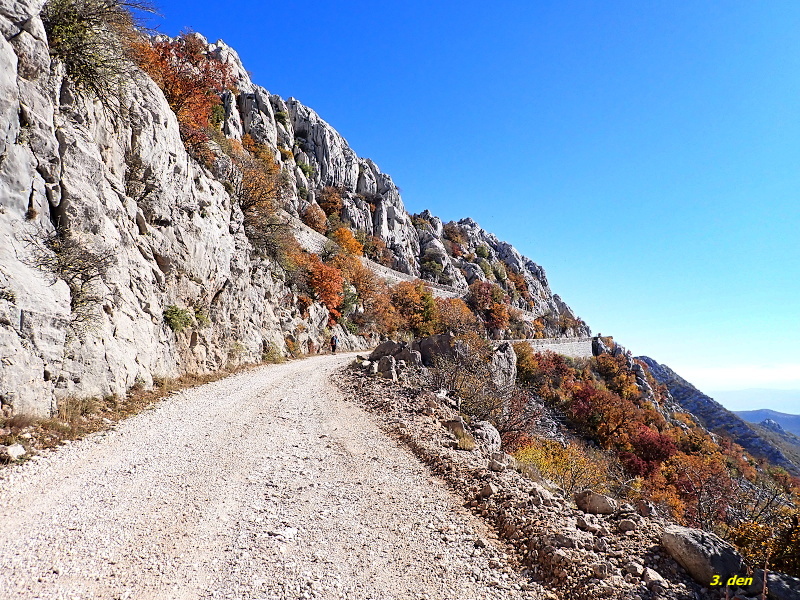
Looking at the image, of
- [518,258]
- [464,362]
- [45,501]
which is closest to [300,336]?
[464,362]

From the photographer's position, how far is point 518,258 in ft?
318

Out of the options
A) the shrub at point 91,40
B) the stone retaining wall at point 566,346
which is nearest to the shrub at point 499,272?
the stone retaining wall at point 566,346

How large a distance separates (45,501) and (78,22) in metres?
12.0

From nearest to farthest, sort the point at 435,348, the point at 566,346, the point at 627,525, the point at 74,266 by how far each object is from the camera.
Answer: the point at 627,525 < the point at 74,266 < the point at 435,348 < the point at 566,346

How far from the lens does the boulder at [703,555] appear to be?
12.3 ft

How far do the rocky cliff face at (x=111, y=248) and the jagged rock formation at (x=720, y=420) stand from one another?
7794 centimetres

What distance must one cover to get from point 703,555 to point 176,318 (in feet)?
47.6

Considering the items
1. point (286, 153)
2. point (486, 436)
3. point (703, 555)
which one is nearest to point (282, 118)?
point (286, 153)

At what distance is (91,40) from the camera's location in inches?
400

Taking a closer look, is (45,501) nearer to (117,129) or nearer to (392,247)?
(117,129)

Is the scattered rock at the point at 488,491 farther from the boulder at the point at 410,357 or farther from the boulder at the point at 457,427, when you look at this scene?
the boulder at the point at 410,357

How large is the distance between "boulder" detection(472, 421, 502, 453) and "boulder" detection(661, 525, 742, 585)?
4.54 m

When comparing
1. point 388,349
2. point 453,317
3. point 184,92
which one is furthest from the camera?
point 453,317

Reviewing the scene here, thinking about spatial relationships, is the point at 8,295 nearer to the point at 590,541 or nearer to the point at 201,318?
the point at 201,318
